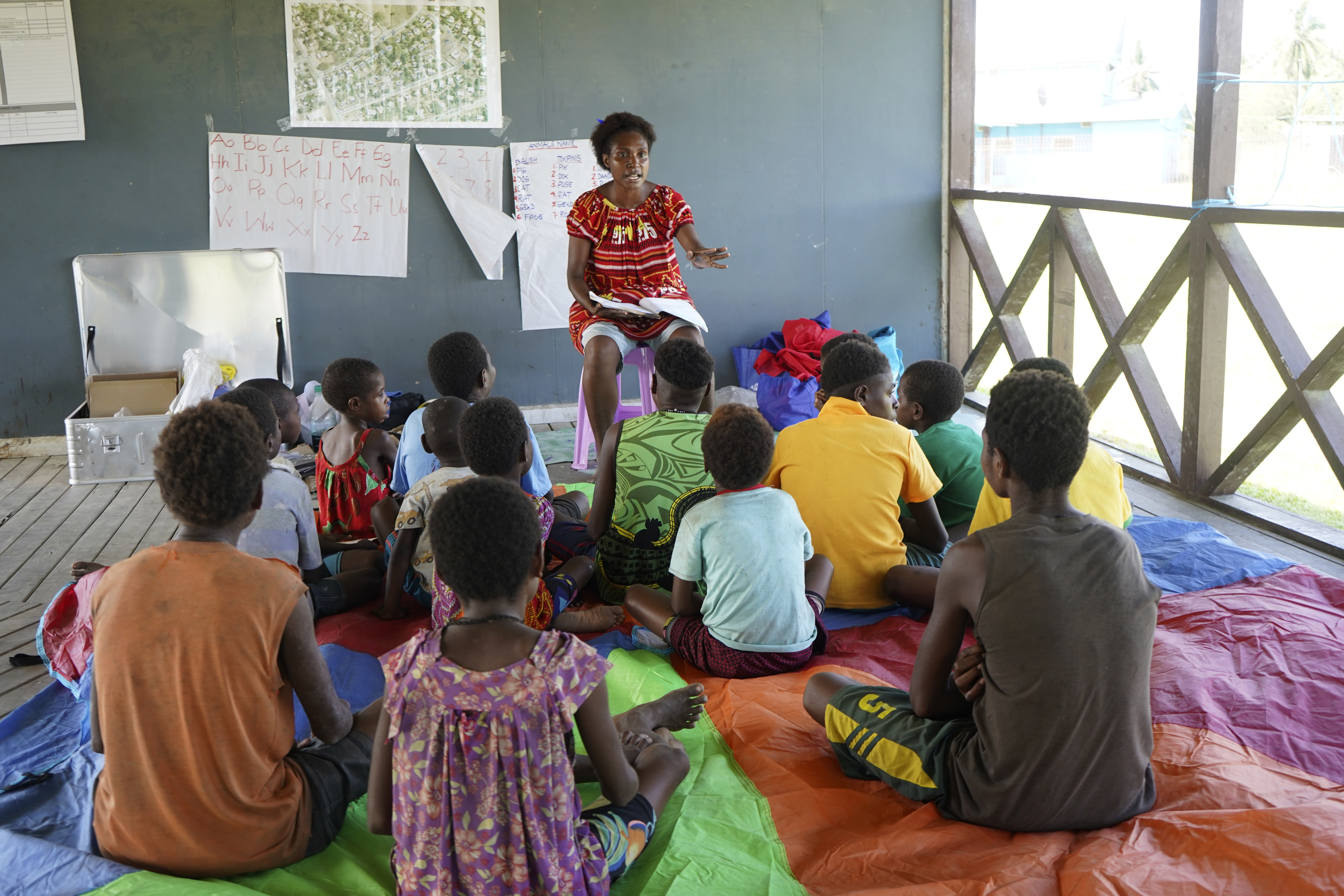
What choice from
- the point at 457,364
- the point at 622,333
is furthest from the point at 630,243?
the point at 457,364

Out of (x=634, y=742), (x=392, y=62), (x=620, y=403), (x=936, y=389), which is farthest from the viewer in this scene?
(x=392, y=62)

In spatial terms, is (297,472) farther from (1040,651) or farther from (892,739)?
(1040,651)

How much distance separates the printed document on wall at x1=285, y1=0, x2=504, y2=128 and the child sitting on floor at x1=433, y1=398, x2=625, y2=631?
3012 millimetres

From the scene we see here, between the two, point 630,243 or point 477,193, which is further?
point 477,193

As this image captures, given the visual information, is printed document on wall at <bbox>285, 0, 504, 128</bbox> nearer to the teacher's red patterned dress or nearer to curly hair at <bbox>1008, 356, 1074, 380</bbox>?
the teacher's red patterned dress

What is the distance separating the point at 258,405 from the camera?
2512mm

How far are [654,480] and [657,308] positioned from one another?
50.8 inches

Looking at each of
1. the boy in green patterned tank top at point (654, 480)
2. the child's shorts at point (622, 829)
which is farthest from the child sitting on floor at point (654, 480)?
the child's shorts at point (622, 829)

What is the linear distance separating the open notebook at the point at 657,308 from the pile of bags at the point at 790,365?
96 centimetres

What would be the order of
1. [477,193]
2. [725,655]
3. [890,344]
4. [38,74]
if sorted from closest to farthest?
[725,655], [38,74], [477,193], [890,344]

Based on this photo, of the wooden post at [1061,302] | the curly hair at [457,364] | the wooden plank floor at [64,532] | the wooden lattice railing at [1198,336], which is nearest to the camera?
the wooden plank floor at [64,532]

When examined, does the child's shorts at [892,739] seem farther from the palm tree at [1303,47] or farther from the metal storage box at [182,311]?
the metal storage box at [182,311]

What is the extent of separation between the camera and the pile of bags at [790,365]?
16.1 ft

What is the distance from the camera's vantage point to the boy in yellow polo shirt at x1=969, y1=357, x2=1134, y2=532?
2.35 m
